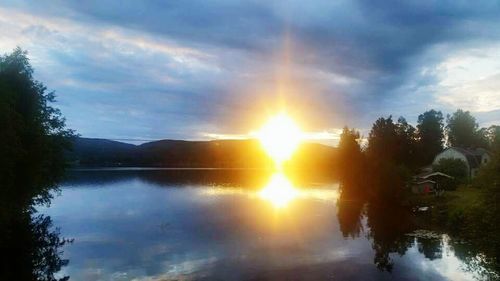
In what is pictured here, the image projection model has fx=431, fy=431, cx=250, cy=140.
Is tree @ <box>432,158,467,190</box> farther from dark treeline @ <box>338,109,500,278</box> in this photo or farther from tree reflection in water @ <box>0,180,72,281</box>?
tree reflection in water @ <box>0,180,72,281</box>

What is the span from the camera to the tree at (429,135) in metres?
154

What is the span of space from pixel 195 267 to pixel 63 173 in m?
27.8

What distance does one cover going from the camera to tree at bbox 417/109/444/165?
153738mm

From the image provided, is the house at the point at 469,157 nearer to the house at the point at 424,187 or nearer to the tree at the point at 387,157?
the tree at the point at 387,157

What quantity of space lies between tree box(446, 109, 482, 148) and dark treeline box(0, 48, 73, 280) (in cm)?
15195

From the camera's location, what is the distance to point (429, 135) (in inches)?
6432

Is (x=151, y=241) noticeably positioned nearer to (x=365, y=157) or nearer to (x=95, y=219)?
(x=95, y=219)

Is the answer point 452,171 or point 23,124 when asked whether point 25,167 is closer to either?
point 23,124

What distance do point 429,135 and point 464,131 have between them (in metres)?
15.8

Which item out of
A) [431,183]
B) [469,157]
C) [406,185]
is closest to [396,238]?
[431,183]

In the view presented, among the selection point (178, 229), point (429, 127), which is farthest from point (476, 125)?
point (178, 229)

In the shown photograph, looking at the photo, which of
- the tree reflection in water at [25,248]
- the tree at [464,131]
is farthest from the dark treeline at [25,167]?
the tree at [464,131]

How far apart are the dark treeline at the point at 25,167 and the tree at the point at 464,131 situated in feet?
499

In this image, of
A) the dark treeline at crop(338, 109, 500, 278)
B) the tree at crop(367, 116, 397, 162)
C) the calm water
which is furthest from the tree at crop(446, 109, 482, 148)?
the calm water
